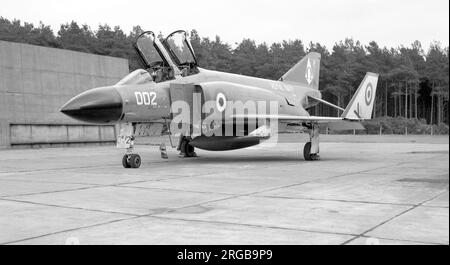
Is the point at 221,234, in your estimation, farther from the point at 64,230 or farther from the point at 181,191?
the point at 181,191

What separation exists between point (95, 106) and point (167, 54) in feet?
9.66

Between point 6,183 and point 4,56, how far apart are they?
15245 millimetres

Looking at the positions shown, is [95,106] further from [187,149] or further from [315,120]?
[315,120]

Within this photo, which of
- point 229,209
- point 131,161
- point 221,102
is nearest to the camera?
point 229,209

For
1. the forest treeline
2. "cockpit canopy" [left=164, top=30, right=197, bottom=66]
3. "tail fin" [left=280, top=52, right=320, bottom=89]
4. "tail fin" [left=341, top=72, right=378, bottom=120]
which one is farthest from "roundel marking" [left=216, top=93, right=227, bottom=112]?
the forest treeline

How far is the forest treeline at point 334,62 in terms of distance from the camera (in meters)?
67.7

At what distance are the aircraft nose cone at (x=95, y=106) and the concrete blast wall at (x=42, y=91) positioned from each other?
1266 centimetres

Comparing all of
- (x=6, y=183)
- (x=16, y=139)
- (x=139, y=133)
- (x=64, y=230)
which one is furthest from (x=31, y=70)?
(x=64, y=230)

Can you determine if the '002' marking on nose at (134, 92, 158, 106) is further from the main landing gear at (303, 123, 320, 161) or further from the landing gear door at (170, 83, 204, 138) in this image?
the main landing gear at (303, 123, 320, 161)

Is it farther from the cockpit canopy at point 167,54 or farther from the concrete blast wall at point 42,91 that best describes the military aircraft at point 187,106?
the concrete blast wall at point 42,91

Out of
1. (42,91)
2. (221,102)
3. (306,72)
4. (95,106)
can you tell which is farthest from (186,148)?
(42,91)

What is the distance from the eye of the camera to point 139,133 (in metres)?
11.7

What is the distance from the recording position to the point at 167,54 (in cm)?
1229

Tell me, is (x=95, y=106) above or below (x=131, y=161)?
above
